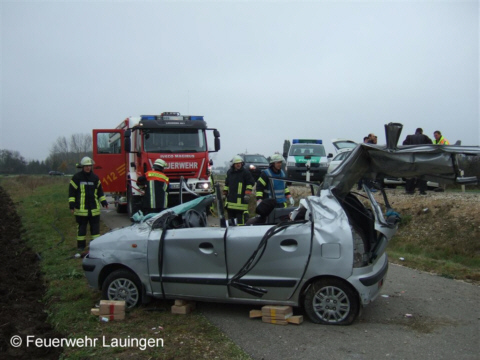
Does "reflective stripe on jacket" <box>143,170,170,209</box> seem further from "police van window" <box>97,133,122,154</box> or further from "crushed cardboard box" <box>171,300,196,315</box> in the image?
"police van window" <box>97,133,122,154</box>

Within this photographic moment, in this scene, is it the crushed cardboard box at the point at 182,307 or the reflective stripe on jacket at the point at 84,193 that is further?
the reflective stripe on jacket at the point at 84,193

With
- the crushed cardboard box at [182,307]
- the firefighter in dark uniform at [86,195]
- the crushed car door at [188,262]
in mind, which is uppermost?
the firefighter in dark uniform at [86,195]

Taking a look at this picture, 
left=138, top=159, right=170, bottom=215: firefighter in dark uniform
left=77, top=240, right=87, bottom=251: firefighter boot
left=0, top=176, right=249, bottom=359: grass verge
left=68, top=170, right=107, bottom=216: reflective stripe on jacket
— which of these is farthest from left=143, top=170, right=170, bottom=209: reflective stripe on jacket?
left=77, top=240, right=87, bottom=251: firefighter boot

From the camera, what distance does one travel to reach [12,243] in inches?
502

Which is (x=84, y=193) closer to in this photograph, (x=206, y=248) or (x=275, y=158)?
(x=275, y=158)

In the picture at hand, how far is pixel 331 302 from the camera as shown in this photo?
5434 mm

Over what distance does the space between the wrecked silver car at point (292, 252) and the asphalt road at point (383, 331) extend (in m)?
0.29

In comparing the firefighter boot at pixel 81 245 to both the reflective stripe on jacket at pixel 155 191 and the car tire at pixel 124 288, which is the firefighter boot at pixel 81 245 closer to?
the reflective stripe on jacket at pixel 155 191

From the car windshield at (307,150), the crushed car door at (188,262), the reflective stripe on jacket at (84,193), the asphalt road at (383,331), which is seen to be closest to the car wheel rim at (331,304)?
the asphalt road at (383,331)

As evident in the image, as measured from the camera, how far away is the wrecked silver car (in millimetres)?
5375

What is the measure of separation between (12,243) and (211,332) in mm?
9407

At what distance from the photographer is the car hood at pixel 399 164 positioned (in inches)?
208

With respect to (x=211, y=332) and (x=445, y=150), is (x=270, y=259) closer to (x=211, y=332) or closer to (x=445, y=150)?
(x=211, y=332)

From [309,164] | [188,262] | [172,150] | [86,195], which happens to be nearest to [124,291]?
[188,262]
